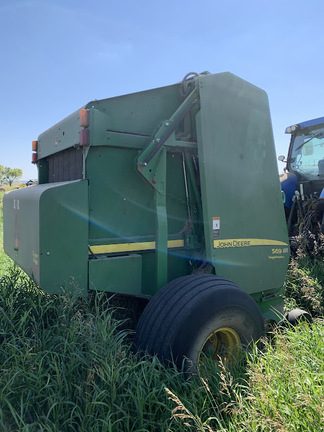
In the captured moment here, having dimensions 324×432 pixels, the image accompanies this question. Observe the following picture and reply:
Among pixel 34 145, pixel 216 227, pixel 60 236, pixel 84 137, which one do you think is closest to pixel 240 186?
pixel 216 227

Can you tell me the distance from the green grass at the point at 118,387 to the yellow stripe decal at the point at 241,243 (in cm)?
87

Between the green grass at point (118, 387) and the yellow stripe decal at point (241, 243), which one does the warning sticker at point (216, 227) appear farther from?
the green grass at point (118, 387)

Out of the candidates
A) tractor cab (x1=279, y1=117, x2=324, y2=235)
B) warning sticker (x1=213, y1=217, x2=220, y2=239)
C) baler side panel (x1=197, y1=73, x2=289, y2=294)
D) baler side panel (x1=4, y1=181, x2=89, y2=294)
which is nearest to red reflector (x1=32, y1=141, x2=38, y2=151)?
baler side panel (x1=4, y1=181, x2=89, y2=294)

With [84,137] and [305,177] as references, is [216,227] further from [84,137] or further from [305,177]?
[305,177]

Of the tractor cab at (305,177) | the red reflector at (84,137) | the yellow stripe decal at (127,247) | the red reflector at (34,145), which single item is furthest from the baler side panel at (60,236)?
the tractor cab at (305,177)

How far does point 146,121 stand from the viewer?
2865 millimetres

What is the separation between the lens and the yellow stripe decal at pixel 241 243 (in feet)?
9.43

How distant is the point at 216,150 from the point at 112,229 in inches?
42.6

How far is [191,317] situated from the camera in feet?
7.55

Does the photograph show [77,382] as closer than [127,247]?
Yes

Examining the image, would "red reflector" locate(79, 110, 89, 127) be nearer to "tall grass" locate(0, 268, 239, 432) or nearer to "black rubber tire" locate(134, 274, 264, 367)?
"tall grass" locate(0, 268, 239, 432)

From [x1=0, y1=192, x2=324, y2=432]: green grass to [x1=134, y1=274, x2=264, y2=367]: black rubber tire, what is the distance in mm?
129

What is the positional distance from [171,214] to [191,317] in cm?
100

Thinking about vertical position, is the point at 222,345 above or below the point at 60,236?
below
